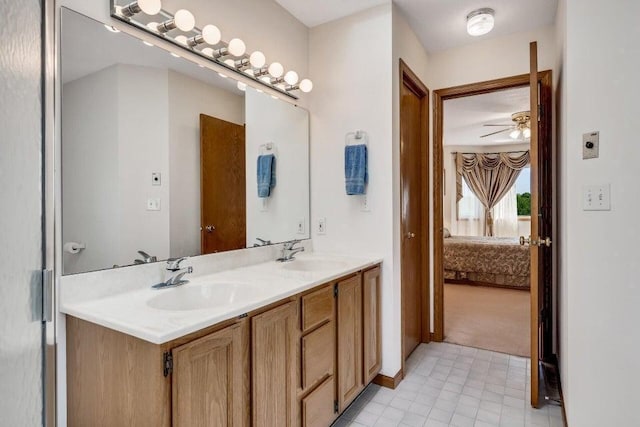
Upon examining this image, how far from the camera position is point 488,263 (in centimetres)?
493

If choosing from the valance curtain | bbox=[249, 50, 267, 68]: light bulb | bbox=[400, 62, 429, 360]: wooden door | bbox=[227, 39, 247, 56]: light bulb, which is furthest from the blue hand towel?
the valance curtain

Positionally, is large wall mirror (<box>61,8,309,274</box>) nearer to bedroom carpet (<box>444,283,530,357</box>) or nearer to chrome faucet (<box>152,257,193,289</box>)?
chrome faucet (<box>152,257,193,289</box>)

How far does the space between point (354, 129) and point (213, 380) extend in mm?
1769

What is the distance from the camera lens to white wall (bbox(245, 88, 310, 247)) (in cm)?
213

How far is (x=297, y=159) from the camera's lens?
2469 millimetres

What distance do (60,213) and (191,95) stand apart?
84cm

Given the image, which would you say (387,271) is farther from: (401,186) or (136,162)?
(136,162)

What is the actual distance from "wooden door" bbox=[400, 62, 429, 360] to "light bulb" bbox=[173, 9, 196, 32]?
141cm

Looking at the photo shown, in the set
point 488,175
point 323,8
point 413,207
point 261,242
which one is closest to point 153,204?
point 261,242
